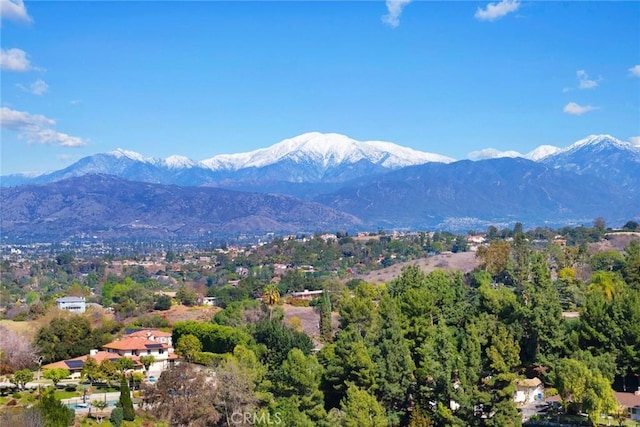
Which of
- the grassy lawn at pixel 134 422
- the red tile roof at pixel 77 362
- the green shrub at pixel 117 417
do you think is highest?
the green shrub at pixel 117 417

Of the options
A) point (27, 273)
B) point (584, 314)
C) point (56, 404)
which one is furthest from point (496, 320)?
point (27, 273)

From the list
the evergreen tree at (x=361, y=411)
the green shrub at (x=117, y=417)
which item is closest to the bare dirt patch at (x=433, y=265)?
the green shrub at (x=117, y=417)

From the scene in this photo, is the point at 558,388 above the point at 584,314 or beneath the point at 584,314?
beneath

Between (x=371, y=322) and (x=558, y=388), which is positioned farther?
(x=371, y=322)

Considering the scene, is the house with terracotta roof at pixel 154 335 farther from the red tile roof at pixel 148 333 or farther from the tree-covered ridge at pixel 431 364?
the tree-covered ridge at pixel 431 364

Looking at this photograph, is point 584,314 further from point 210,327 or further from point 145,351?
point 145,351

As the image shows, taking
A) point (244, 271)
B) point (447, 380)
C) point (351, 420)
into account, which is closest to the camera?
point (351, 420)

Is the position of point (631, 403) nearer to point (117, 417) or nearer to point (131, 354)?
point (117, 417)
